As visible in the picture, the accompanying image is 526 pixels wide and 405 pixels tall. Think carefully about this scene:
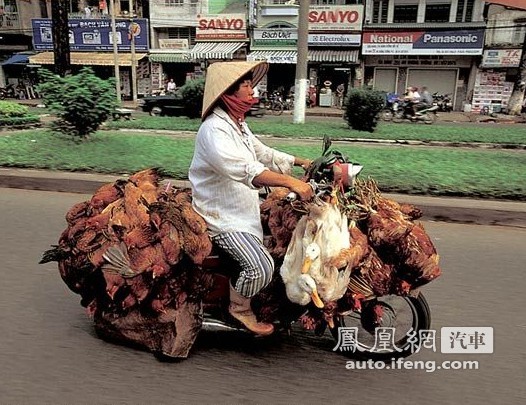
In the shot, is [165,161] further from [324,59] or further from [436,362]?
[324,59]

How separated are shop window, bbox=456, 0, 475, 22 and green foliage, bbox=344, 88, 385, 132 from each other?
52.6 ft

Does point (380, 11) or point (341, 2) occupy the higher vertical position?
point (341, 2)

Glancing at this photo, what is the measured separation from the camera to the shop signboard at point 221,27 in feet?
93.6

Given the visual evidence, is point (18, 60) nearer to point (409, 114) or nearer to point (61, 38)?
point (61, 38)

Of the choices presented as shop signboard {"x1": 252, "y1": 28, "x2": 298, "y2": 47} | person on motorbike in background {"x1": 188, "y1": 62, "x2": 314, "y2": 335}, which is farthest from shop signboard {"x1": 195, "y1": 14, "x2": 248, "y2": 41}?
person on motorbike in background {"x1": 188, "y1": 62, "x2": 314, "y2": 335}

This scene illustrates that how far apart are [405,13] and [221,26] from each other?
406 inches

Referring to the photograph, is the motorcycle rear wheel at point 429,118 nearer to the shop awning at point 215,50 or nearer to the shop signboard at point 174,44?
the shop awning at point 215,50

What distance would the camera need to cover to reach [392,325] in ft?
9.93

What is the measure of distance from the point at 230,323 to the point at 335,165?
1.10 meters

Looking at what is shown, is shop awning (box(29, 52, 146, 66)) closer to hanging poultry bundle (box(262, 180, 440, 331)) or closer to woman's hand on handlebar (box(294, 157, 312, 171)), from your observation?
woman's hand on handlebar (box(294, 157, 312, 171))

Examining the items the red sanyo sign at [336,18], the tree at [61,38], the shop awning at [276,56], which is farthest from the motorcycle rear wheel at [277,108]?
the tree at [61,38]

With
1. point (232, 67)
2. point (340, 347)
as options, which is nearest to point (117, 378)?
point (340, 347)

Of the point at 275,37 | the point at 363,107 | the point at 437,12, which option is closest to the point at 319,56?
the point at 275,37

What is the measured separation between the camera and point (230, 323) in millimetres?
2914
